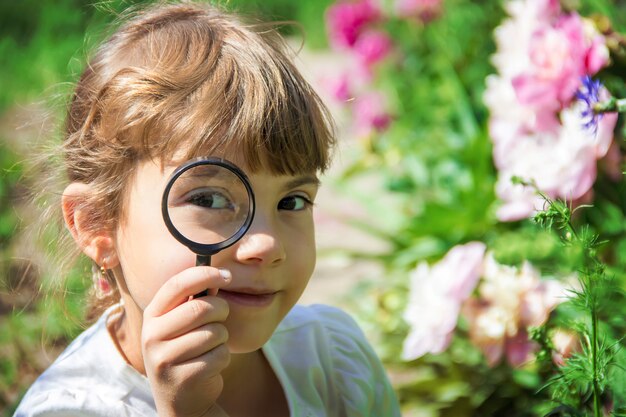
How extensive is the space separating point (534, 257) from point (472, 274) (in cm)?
47

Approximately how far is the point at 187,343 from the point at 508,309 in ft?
4.22

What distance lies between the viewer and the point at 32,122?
7.86 feet

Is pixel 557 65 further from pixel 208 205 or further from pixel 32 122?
pixel 32 122

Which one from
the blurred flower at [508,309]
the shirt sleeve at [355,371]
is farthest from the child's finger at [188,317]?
the blurred flower at [508,309]

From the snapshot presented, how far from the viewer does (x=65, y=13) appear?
7.70 metres

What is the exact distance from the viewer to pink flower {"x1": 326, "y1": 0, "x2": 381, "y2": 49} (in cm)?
472

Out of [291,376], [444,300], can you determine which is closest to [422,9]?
[444,300]

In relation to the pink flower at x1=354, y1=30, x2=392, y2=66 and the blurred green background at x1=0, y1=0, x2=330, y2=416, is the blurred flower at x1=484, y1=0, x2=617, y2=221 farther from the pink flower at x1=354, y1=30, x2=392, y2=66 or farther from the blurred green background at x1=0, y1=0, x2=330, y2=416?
the pink flower at x1=354, y1=30, x2=392, y2=66

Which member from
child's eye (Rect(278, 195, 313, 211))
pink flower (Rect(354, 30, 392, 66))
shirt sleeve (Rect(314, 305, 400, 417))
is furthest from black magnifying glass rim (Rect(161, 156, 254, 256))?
pink flower (Rect(354, 30, 392, 66))

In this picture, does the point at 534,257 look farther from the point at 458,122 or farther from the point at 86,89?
the point at 458,122

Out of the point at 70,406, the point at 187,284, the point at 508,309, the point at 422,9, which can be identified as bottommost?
the point at 508,309

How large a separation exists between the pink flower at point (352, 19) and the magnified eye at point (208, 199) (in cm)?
308

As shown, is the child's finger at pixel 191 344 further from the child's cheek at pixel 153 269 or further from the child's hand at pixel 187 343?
the child's cheek at pixel 153 269

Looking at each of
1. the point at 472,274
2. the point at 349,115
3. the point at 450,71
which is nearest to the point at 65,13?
the point at 349,115
